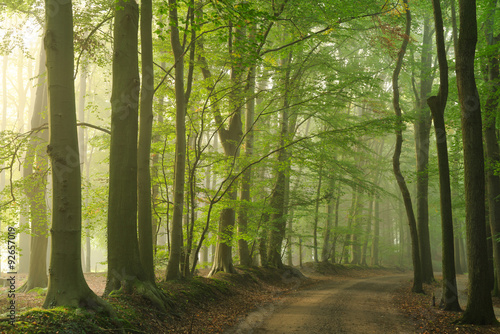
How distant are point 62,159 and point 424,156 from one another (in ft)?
56.9

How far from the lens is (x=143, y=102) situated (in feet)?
26.3

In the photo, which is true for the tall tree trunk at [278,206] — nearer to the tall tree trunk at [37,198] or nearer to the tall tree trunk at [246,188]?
the tall tree trunk at [246,188]

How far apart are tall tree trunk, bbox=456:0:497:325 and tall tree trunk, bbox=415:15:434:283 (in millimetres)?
9325

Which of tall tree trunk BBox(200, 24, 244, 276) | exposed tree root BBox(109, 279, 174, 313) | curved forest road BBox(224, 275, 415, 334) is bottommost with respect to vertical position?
curved forest road BBox(224, 275, 415, 334)

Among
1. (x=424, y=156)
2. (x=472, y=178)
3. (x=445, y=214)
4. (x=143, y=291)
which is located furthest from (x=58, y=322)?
(x=424, y=156)

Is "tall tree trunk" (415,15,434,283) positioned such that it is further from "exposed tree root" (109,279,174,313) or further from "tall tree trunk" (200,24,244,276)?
"exposed tree root" (109,279,174,313)

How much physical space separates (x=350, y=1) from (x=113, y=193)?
8.32 meters

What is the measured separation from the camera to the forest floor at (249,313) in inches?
193

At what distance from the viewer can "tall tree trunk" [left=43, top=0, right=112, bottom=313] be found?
199 inches

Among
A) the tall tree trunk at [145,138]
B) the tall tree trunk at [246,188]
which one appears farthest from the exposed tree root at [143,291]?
the tall tree trunk at [246,188]

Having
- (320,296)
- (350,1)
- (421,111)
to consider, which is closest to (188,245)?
(320,296)

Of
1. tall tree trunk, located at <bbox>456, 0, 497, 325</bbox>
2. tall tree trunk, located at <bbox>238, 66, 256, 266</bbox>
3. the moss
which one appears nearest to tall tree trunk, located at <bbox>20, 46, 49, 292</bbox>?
the moss

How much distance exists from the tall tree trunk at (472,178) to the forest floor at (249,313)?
530 mm

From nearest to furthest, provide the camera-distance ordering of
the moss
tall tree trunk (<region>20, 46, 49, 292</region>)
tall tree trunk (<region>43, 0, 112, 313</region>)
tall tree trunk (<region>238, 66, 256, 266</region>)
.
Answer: the moss, tall tree trunk (<region>43, 0, 112, 313</region>), tall tree trunk (<region>20, 46, 49, 292</region>), tall tree trunk (<region>238, 66, 256, 266</region>)
